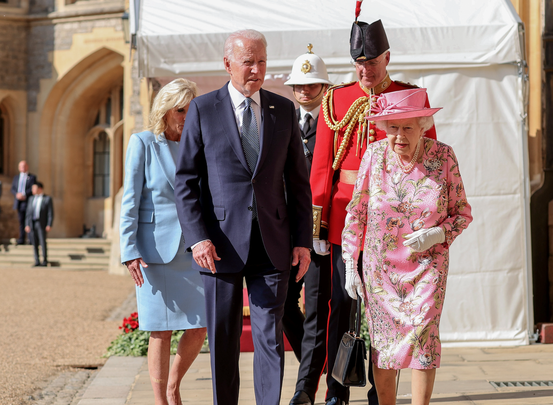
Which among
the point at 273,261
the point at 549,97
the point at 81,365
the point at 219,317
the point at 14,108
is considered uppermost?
the point at 14,108

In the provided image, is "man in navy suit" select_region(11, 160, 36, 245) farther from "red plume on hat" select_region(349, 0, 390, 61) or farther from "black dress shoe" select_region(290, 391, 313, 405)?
"red plume on hat" select_region(349, 0, 390, 61)

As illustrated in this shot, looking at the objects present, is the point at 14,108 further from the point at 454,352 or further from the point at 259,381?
the point at 259,381

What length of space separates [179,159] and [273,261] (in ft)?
1.79

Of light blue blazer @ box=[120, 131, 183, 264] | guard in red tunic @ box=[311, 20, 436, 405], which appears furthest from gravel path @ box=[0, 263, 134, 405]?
guard in red tunic @ box=[311, 20, 436, 405]

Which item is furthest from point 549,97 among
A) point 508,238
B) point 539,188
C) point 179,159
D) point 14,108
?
point 14,108

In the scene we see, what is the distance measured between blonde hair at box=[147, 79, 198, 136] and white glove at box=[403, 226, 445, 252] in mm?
1253

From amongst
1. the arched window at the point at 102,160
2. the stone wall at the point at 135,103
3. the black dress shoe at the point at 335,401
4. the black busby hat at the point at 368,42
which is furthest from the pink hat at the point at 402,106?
the arched window at the point at 102,160

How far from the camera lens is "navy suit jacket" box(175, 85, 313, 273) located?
2.78 m

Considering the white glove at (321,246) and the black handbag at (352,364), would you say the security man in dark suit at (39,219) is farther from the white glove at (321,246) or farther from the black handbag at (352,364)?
the black handbag at (352,364)

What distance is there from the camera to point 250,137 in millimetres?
2863

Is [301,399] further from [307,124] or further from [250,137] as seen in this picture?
[307,124]

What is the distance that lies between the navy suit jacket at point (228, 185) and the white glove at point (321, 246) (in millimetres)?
596

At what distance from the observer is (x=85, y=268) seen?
1459cm

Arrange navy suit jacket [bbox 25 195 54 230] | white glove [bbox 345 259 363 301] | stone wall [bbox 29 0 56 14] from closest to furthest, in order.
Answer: white glove [bbox 345 259 363 301]
navy suit jacket [bbox 25 195 54 230]
stone wall [bbox 29 0 56 14]
